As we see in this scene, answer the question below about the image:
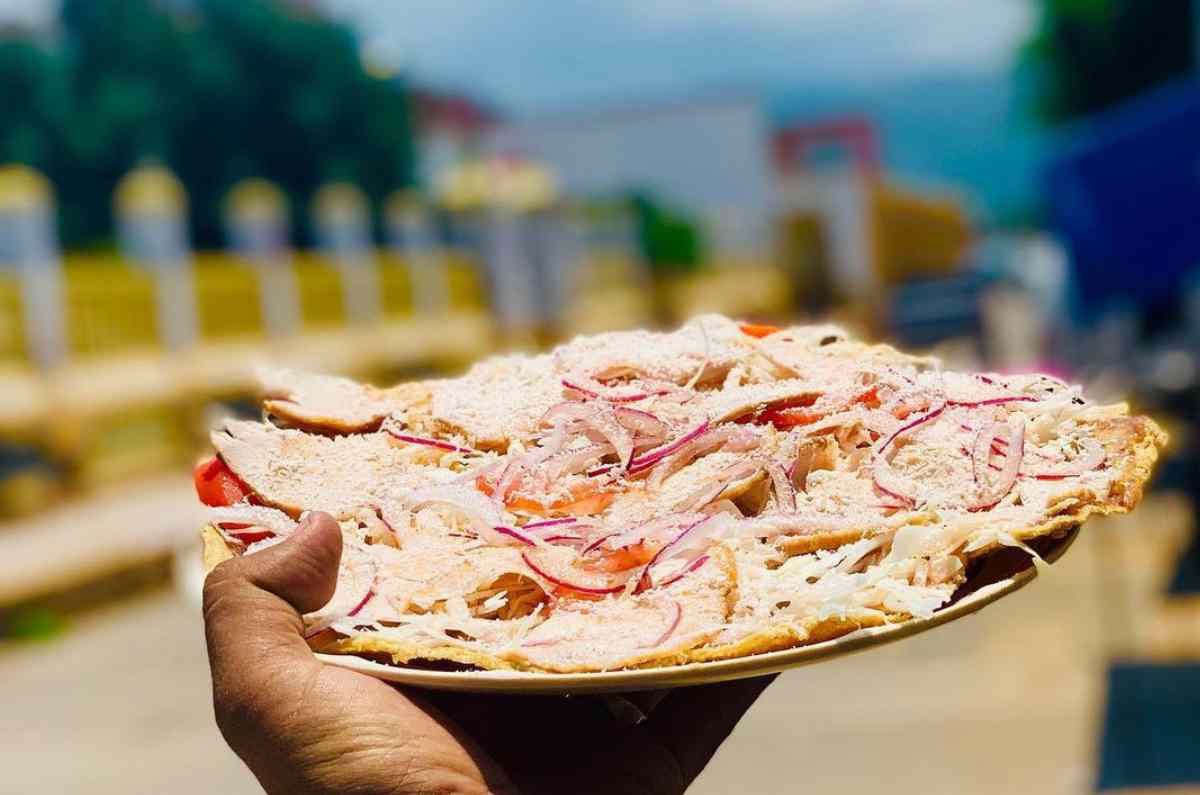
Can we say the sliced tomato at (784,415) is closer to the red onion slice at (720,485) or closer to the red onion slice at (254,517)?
the red onion slice at (720,485)

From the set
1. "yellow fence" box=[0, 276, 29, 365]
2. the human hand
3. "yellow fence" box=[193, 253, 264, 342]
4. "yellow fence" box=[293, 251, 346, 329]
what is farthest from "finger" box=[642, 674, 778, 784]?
"yellow fence" box=[293, 251, 346, 329]

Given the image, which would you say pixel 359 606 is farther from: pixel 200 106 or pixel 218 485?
pixel 200 106

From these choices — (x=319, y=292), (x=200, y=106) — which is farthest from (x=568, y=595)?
(x=200, y=106)

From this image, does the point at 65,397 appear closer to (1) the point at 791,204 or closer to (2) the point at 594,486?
(2) the point at 594,486

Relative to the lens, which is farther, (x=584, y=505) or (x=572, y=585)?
(x=584, y=505)

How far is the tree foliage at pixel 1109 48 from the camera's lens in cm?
2236

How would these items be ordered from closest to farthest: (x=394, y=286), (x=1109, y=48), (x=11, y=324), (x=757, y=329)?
(x=757, y=329) < (x=11, y=324) < (x=394, y=286) < (x=1109, y=48)

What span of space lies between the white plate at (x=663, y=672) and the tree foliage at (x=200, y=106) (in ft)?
82.5

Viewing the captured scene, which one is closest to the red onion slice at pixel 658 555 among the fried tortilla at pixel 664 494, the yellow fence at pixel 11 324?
the fried tortilla at pixel 664 494

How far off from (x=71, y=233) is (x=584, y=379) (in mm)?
25679

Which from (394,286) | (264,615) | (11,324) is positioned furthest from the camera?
(394,286)

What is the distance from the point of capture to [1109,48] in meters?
23.0

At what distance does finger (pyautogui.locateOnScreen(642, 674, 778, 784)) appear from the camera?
176 cm

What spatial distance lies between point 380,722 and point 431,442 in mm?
524
